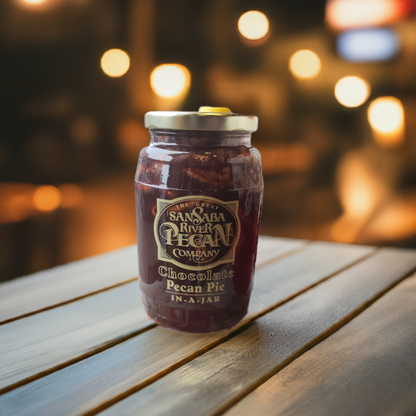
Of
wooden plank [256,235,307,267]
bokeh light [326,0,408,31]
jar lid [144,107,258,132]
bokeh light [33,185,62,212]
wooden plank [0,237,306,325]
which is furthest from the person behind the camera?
bokeh light [326,0,408,31]

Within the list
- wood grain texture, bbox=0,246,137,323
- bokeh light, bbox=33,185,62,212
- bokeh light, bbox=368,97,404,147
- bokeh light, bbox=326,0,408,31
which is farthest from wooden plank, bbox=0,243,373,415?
bokeh light, bbox=326,0,408,31

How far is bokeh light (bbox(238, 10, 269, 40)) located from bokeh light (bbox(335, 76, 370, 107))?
1.57 feet

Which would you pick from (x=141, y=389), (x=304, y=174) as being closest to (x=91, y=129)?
(x=304, y=174)

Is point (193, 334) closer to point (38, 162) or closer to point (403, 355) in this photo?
point (403, 355)

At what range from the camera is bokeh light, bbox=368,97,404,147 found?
222 centimetres

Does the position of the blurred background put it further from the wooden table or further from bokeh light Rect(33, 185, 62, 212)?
the wooden table

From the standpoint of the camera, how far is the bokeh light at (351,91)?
2271 mm

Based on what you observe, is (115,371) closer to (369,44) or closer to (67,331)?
(67,331)

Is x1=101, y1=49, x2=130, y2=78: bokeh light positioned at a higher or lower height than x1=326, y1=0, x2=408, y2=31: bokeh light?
lower

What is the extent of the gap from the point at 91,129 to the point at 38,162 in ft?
1.13

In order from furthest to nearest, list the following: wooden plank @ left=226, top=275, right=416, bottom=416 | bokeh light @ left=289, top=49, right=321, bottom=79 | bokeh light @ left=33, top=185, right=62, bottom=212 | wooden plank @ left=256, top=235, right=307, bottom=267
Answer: bokeh light @ left=289, top=49, right=321, bottom=79, bokeh light @ left=33, top=185, right=62, bottom=212, wooden plank @ left=256, top=235, right=307, bottom=267, wooden plank @ left=226, top=275, right=416, bottom=416

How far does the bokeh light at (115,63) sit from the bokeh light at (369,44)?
41.0 inches

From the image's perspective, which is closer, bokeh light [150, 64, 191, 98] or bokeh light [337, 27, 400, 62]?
bokeh light [337, 27, 400, 62]

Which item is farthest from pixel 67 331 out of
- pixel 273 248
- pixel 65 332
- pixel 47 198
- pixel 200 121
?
pixel 47 198
